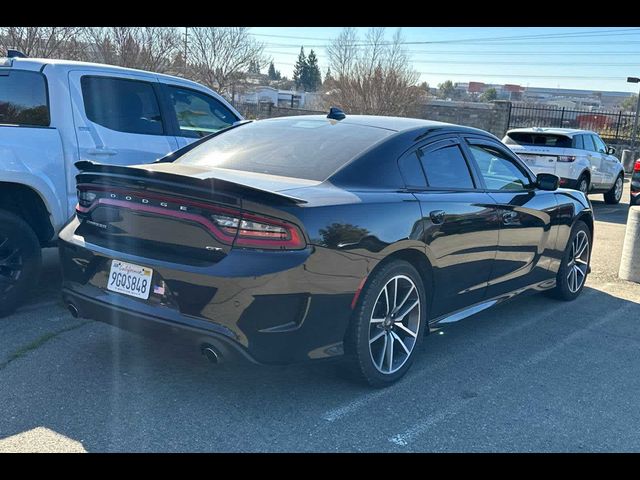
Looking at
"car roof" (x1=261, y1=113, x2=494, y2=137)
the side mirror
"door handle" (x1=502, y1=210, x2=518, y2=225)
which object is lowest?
"door handle" (x1=502, y1=210, x2=518, y2=225)

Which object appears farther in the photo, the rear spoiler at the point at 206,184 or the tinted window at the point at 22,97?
the tinted window at the point at 22,97

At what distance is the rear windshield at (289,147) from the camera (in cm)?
387

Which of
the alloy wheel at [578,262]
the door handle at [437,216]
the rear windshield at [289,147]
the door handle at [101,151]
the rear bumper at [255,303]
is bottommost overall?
the alloy wheel at [578,262]

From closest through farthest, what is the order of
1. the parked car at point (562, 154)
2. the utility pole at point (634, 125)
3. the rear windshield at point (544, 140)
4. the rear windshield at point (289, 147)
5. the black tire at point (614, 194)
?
the rear windshield at point (289, 147) < the parked car at point (562, 154) < the rear windshield at point (544, 140) < the black tire at point (614, 194) < the utility pole at point (634, 125)

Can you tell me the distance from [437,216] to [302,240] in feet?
3.92

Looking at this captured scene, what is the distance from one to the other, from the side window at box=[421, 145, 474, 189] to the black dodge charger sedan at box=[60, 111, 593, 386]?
0.01 metres

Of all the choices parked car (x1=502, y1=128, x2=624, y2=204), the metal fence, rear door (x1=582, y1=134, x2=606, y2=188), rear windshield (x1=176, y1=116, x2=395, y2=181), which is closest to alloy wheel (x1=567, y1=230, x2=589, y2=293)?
rear windshield (x1=176, y1=116, x2=395, y2=181)

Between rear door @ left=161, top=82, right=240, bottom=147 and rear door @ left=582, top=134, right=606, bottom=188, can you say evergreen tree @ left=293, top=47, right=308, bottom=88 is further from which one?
rear door @ left=161, top=82, right=240, bottom=147

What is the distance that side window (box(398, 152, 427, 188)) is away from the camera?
396cm

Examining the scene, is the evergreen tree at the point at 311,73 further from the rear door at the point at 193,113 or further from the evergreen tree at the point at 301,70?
the rear door at the point at 193,113

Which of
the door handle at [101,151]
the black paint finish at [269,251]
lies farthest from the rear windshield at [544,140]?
the door handle at [101,151]

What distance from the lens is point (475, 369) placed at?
13.8 ft

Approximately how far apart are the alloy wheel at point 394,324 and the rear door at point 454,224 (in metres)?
0.27

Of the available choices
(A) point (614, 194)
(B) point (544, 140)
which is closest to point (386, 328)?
(B) point (544, 140)
